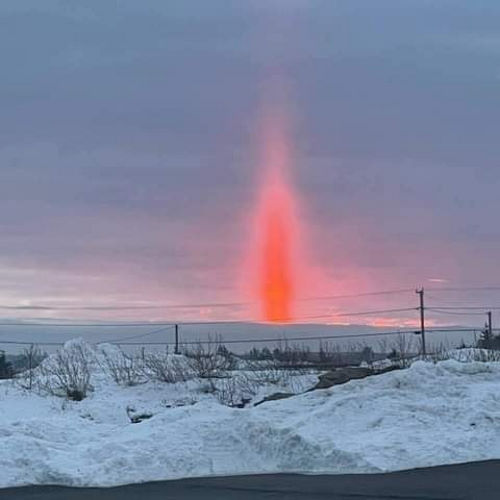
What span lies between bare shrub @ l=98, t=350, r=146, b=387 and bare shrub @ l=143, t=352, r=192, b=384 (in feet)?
0.86

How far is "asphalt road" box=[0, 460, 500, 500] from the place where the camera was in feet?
38.7

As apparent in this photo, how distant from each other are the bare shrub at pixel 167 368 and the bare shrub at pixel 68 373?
1.73 metres

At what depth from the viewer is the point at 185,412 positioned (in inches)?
696

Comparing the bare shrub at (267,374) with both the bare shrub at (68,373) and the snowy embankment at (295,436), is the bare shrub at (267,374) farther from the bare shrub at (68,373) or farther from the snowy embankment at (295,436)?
the snowy embankment at (295,436)

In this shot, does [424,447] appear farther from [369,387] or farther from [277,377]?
[277,377]

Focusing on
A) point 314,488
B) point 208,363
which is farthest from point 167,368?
point 314,488

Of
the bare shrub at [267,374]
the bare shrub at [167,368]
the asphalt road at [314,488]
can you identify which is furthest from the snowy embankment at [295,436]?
the bare shrub at [167,368]

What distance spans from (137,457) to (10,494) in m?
2.26

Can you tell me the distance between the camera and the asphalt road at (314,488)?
11.8 m

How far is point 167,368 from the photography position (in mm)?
27297

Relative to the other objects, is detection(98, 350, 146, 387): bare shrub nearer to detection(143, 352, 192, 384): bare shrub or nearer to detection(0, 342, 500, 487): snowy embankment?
detection(143, 352, 192, 384): bare shrub

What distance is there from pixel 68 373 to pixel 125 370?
1709mm

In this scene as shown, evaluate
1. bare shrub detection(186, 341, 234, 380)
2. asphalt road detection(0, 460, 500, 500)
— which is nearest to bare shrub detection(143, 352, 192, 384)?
bare shrub detection(186, 341, 234, 380)

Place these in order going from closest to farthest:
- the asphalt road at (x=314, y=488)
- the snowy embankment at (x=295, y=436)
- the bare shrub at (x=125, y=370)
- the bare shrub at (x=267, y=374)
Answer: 1. the asphalt road at (x=314, y=488)
2. the snowy embankment at (x=295, y=436)
3. the bare shrub at (x=267, y=374)
4. the bare shrub at (x=125, y=370)
